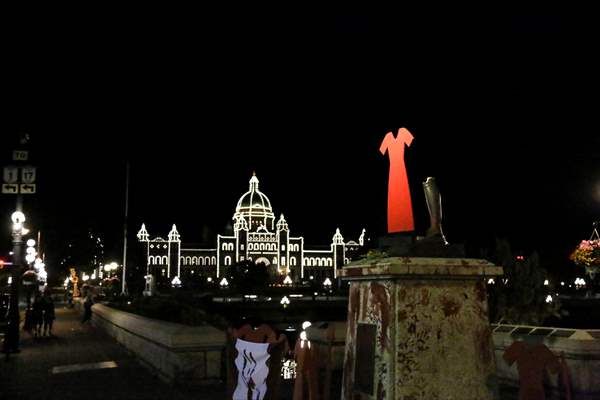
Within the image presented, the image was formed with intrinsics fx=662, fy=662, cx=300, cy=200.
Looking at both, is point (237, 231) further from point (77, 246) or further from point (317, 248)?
point (77, 246)

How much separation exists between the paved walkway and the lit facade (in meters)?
152

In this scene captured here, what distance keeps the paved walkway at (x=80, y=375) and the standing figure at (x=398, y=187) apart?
4634 mm

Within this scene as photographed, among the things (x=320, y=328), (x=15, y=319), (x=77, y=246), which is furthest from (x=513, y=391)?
(x=77, y=246)

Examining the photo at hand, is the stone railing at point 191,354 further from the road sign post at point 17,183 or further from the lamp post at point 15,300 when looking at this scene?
the road sign post at point 17,183

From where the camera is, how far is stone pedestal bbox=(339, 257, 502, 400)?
5.49m

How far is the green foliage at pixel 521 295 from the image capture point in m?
17.0

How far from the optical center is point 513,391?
31.4 ft

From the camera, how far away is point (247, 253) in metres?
172

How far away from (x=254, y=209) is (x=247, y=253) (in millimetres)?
13809

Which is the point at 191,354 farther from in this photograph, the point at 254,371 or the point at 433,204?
the point at 433,204

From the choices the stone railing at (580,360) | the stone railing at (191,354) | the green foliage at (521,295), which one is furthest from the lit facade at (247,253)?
the stone railing at (580,360)

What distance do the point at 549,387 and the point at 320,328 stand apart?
4063 mm

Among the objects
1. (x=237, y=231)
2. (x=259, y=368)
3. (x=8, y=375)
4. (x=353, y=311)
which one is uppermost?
(x=237, y=231)

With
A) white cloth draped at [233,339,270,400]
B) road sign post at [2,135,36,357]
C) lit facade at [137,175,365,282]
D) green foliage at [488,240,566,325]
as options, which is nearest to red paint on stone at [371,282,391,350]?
white cloth draped at [233,339,270,400]
